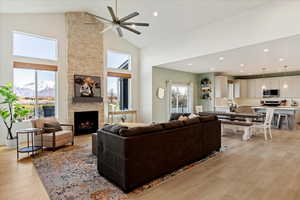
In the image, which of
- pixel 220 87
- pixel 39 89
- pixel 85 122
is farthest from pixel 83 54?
pixel 220 87

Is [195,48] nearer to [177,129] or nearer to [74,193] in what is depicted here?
[177,129]

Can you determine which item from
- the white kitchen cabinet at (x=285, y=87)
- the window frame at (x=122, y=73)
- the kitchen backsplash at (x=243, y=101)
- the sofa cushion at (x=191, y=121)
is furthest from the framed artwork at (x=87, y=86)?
the white kitchen cabinet at (x=285, y=87)

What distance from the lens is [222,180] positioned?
2.71 m

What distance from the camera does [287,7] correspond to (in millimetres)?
3920

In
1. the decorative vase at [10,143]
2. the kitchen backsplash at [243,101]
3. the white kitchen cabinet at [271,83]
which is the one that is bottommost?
the decorative vase at [10,143]

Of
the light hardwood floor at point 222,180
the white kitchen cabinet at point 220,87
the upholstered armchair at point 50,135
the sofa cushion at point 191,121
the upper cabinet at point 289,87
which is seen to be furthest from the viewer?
the white kitchen cabinet at point 220,87

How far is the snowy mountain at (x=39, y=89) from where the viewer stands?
209 inches

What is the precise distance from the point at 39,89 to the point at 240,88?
1068 cm

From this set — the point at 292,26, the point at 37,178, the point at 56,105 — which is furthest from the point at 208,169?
the point at 56,105

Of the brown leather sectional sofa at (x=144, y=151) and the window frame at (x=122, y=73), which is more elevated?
the window frame at (x=122, y=73)

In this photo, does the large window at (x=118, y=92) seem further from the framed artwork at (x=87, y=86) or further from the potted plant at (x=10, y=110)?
the potted plant at (x=10, y=110)

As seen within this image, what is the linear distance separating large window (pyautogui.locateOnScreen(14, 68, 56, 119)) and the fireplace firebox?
2.82ft

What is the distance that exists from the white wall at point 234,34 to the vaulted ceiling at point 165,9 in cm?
20

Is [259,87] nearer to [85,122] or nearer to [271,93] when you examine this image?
[271,93]
